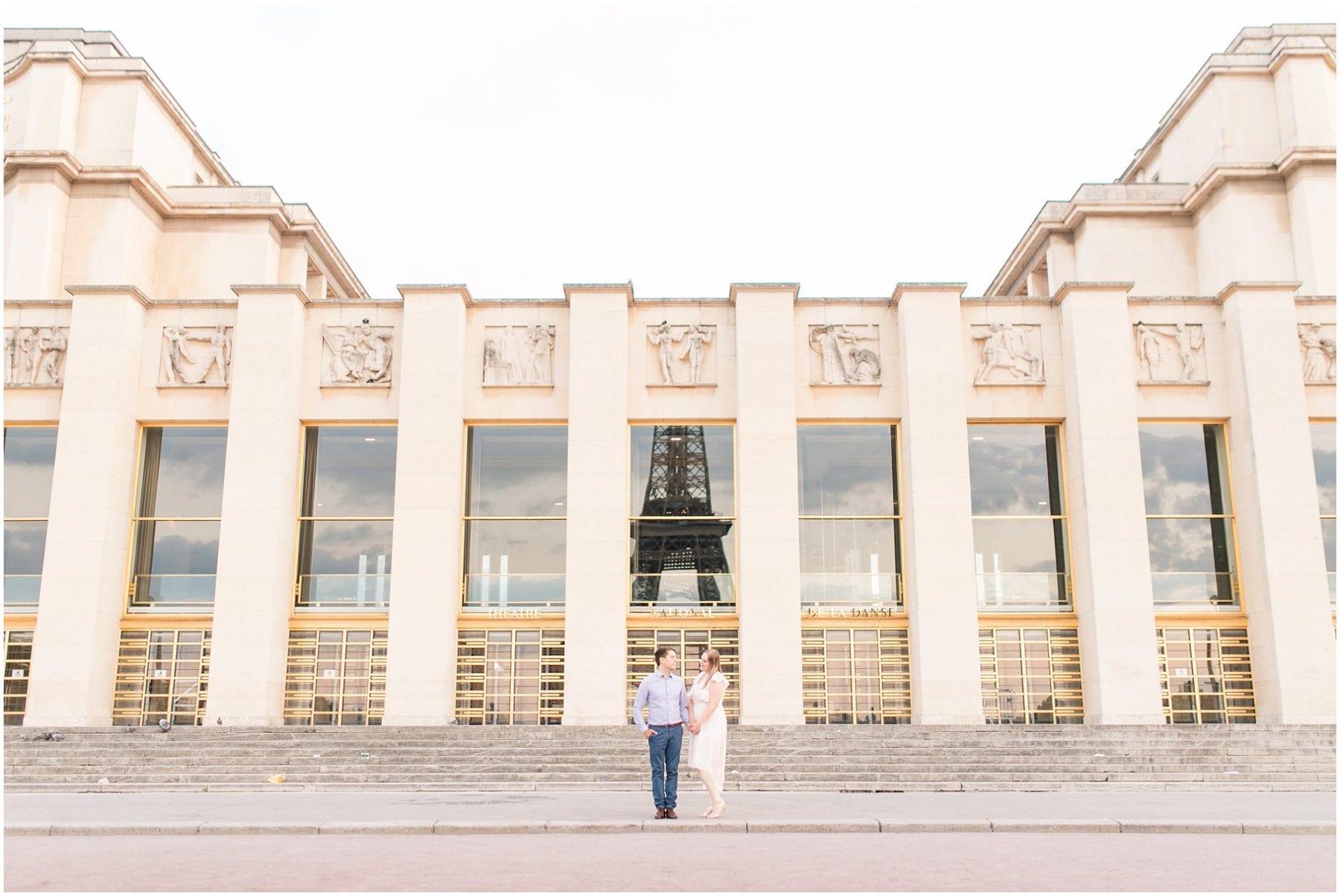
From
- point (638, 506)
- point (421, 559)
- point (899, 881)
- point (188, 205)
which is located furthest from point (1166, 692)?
point (188, 205)

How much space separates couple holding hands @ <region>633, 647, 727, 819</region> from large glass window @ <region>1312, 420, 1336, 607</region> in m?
20.3

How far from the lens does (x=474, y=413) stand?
92.2ft

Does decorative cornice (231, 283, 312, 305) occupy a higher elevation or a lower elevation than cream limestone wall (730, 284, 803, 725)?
higher

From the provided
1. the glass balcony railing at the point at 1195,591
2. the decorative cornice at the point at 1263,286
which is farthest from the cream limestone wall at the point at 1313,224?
the glass balcony railing at the point at 1195,591

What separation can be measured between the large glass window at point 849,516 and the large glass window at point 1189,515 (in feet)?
19.4

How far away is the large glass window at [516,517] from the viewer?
27562 millimetres

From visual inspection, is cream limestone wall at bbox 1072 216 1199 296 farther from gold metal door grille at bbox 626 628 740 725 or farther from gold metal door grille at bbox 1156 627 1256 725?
gold metal door grille at bbox 626 628 740 725

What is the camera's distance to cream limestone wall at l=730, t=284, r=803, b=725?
26000 mm

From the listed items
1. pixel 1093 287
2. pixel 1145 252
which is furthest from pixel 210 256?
pixel 1145 252

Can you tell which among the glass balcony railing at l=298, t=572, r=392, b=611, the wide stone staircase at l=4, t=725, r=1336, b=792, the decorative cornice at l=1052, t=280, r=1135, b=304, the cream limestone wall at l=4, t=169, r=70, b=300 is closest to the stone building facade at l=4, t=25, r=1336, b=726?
the glass balcony railing at l=298, t=572, r=392, b=611

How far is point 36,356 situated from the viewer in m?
28.4

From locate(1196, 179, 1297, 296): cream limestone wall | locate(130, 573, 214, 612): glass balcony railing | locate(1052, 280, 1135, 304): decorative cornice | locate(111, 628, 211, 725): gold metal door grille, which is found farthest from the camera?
locate(1196, 179, 1297, 296): cream limestone wall

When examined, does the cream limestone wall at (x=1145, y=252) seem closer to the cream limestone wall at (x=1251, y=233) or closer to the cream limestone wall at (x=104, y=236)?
the cream limestone wall at (x=1251, y=233)

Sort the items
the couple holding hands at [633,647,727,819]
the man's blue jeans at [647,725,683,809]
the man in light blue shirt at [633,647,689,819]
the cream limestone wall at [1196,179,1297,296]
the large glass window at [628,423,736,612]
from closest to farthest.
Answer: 1. the man's blue jeans at [647,725,683,809]
2. the man in light blue shirt at [633,647,689,819]
3. the couple holding hands at [633,647,727,819]
4. the large glass window at [628,423,736,612]
5. the cream limestone wall at [1196,179,1297,296]
